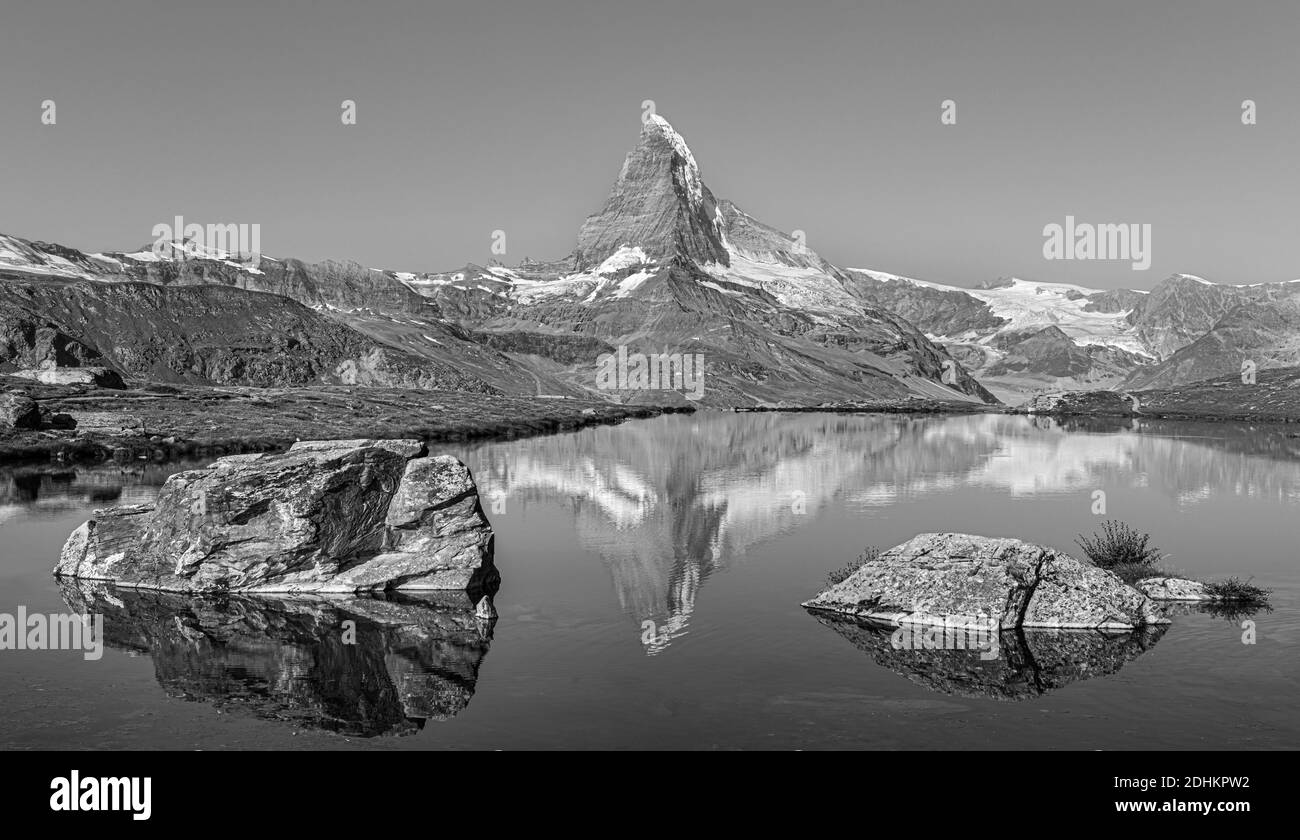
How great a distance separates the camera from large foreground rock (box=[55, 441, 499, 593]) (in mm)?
34219

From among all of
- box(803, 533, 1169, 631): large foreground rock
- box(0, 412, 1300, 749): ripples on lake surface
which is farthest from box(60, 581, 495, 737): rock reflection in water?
box(803, 533, 1169, 631): large foreground rock

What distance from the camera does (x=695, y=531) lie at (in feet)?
167

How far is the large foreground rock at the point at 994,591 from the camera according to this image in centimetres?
2888

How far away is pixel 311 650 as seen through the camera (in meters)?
27.9

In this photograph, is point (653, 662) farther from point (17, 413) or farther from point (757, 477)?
point (17, 413)

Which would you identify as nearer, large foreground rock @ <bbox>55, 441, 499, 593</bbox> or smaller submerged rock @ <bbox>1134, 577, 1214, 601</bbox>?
smaller submerged rock @ <bbox>1134, 577, 1214, 601</bbox>

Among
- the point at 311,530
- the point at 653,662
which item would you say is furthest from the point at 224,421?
the point at 653,662

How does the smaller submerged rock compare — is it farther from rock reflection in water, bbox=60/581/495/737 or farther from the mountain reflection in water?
rock reflection in water, bbox=60/581/495/737

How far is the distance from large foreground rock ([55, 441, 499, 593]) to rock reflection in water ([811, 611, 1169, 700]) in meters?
14.6

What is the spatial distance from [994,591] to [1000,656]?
3.03m

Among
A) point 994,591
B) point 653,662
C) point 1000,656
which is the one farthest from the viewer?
point 994,591

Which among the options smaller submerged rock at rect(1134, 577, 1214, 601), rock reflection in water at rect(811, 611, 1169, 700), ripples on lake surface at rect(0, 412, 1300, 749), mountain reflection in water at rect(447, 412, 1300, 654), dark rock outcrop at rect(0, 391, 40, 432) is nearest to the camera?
ripples on lake surface at rect(0, 412, 1300, 749)

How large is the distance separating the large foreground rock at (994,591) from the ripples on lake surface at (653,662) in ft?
3.12

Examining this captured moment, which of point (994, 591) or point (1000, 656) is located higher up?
point (994, 591)
